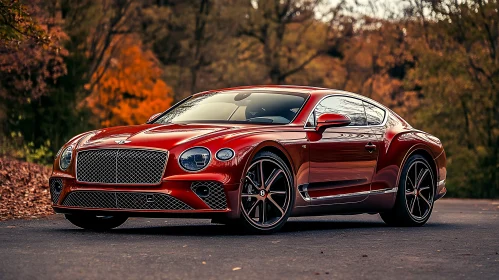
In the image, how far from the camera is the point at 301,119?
11.6 meters

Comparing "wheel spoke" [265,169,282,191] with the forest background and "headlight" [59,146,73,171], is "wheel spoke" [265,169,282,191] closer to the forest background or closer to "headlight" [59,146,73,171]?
"headlight" [59,146,73,171]

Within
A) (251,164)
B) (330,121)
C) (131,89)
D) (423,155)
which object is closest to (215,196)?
(251,164)

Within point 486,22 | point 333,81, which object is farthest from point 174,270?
point 333,81

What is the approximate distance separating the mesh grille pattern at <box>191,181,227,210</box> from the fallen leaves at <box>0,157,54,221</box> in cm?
410

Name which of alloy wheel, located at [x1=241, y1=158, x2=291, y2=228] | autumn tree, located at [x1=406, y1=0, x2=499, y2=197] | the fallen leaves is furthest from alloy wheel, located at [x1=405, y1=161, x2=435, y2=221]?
autumn tree, located at [x1=406, y1=0, x2=499, y2=197]

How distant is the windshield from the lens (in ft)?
37.8

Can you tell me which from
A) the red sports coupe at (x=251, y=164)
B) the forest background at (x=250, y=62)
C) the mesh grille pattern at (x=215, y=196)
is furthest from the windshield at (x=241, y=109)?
the forest background at (x=250, y=62)

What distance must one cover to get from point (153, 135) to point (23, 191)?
275 inches

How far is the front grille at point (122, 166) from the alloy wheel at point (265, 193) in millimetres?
883

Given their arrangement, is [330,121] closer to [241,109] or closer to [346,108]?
[241,109]

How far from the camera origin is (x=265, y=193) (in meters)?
10.7

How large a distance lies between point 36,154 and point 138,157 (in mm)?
17773

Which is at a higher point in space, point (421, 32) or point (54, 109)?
point (421, 32)

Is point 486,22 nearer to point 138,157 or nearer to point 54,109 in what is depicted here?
point 54,109
